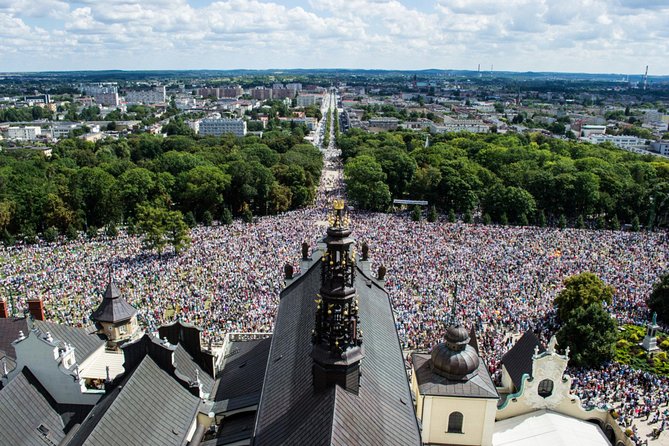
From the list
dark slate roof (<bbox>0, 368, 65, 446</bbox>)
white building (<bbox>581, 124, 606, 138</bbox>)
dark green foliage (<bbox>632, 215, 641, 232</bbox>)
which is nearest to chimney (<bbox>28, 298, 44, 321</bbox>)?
dark slate roof (<bbox>0, 368, 65, 446</bbox>)

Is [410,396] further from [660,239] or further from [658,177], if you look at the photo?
[658,177]

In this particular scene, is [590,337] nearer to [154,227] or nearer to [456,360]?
[456,360]

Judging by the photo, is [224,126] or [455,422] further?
[224,126]

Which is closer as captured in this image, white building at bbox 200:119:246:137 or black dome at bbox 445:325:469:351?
black dome at bbox 445:325:469:351

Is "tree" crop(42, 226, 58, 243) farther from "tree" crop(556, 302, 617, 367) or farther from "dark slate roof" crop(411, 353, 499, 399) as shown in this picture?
"tree" crop(556, 302, 617, 367)

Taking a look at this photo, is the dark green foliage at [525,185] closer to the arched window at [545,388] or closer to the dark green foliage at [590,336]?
the dark green foliage at [590,336]

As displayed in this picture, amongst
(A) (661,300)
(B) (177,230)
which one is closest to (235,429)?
(A) (661,300)
